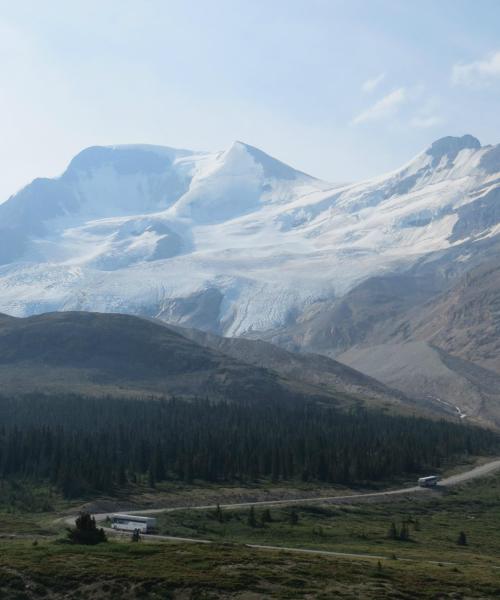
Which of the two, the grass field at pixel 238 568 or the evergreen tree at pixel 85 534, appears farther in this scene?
the evergreen tree at pixel 85 534

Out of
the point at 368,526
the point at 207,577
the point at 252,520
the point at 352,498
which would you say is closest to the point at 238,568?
the point at 207,577

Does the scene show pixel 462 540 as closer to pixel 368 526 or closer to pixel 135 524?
pixel 368 526

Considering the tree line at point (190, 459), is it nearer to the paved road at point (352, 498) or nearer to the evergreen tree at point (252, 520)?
the paved road at point (352, 498)

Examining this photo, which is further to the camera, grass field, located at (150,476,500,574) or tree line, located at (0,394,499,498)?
tree line, located at (0,394,499,498)

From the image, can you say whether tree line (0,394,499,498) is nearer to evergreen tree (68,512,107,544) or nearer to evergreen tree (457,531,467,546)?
evergreen tree (457,531,467,546)

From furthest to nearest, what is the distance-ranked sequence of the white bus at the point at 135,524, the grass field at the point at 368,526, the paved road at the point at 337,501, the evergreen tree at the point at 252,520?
the evergreen tree at the point at 252,520 → the grass field at the point at 368,526 → the white bus at the point at 135,524 → the paved road at the point at 337,501

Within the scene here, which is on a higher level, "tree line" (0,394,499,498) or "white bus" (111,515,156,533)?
"tree line" (0,394,499,498)

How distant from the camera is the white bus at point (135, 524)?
291ft

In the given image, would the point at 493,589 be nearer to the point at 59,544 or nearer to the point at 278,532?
the point at 59,544

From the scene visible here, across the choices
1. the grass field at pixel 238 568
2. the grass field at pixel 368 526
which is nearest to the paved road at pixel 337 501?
the grass field at pixel 238 568

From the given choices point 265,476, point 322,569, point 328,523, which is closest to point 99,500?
point 328,523

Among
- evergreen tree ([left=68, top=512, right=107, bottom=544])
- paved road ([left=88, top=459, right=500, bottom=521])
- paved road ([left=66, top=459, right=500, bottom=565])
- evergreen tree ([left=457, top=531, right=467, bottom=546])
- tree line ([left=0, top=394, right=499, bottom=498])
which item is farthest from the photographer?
tree line ([left=0, top=394, right=499, bottom=498])

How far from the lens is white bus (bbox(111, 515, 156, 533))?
88750 millimetres

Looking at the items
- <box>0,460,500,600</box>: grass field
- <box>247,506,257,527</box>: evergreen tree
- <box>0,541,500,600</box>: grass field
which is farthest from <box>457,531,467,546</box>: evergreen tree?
<box>0,541,500,600</box>: grass field
